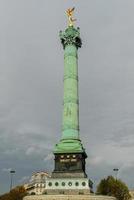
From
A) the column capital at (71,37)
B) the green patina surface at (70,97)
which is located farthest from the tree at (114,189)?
the column capital at (71,37)

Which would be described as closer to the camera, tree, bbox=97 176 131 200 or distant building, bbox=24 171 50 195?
tree, bbox=97 176 131 200

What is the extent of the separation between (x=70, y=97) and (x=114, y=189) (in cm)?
2989

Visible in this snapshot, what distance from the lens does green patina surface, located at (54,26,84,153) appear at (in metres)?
66.2

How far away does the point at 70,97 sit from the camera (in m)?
69.7

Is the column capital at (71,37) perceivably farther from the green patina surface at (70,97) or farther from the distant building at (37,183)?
the distant building at (37,183)

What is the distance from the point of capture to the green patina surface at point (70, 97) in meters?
66.2

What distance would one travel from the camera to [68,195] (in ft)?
189

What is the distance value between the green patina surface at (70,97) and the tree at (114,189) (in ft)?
83.6

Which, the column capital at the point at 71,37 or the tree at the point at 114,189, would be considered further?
the tree at the point at 114,189

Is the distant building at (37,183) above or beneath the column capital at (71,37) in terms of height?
beneath

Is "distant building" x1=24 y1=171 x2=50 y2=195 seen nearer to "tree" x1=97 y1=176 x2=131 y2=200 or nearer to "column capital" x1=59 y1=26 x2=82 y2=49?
"tree" x1=97 y1=176 x2=131 y2=200

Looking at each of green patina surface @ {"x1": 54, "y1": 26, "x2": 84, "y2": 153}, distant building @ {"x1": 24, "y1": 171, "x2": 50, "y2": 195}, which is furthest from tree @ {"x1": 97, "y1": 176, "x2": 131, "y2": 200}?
distant building @ {"x1": 24, "y1": 171, "x2": 50, "y2": 195}

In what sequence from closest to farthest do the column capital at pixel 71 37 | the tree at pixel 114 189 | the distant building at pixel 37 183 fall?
the column capital at pixel 71 37 → the tree at pixel 114 189 → the distant building at pixel 37 183

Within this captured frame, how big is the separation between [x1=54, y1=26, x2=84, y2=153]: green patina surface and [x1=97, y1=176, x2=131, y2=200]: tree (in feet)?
83.6
